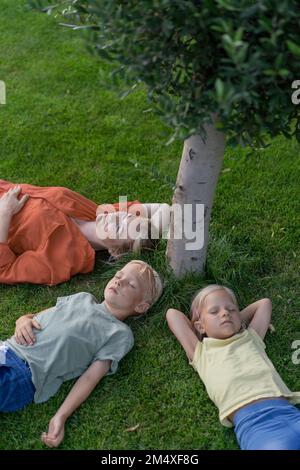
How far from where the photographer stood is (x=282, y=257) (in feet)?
13.2

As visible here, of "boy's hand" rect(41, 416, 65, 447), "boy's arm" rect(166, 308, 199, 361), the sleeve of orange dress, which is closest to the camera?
"boy's hand" rect(41, 416, 65, 447)

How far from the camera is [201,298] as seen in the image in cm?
344

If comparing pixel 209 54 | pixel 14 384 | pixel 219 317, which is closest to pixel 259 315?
pixel 219 317

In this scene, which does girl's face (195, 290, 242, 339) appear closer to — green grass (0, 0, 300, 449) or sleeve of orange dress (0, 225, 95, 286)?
green grass (0, 0, 300, 449)

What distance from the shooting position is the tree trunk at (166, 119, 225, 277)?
3.15 m

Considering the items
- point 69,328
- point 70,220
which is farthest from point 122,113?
point 69,328

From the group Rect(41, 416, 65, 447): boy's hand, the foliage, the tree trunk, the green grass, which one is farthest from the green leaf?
Rect(41, 416, 65, 447): boy's hand

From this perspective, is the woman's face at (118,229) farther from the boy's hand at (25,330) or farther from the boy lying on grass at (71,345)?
the boy's hand at (25,330)

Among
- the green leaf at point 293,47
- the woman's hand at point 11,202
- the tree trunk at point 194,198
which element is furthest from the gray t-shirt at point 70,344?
the green leaf at point 293,47

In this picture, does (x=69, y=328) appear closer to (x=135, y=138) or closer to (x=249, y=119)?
(x=249, y=119)

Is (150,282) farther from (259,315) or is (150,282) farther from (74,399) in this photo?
(74,399)

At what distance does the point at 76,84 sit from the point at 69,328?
3363 mm

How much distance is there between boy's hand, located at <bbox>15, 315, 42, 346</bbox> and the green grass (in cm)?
23

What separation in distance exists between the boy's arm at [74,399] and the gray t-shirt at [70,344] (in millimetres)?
54
